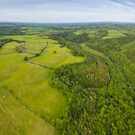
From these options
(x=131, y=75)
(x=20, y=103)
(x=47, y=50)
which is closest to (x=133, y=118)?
(x=20, y=103)

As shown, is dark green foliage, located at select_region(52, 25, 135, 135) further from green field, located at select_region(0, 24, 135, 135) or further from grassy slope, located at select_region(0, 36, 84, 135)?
grassy slope, located at select_region(0, 36, 84, 135)

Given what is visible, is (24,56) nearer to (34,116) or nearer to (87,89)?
(87,89)

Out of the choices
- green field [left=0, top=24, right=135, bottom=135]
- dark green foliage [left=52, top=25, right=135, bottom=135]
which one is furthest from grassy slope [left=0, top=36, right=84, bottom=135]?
dark green foliage [left=52, top=25, right=135, bottom=135]

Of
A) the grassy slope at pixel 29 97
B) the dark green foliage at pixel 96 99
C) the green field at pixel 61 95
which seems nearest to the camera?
the grassy slope at pixel 29 97

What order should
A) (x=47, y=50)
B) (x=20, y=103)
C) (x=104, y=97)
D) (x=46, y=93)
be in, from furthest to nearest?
(x=47, y=50) < (x=104, y=97) < (x=46, y=93) < (x=20, y=103)

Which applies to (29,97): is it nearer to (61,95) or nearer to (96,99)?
(61,95)

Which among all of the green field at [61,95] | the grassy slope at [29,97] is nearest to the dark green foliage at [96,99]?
the green field at [61,95]

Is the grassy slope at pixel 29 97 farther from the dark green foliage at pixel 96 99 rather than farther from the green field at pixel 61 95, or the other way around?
the dark green foliage at pixel 96 99

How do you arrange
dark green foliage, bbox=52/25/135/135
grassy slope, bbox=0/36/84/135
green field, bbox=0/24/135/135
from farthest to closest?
1. dark green foliage, bbox=52/25/135/135
2. green field, bbox=0/24/135/135
3. grassy slope, bbox=0/36/84/135

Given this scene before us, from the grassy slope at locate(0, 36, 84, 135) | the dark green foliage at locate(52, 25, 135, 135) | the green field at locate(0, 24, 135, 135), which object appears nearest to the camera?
the grassy slope at locate(0, 36, 84, 135)
